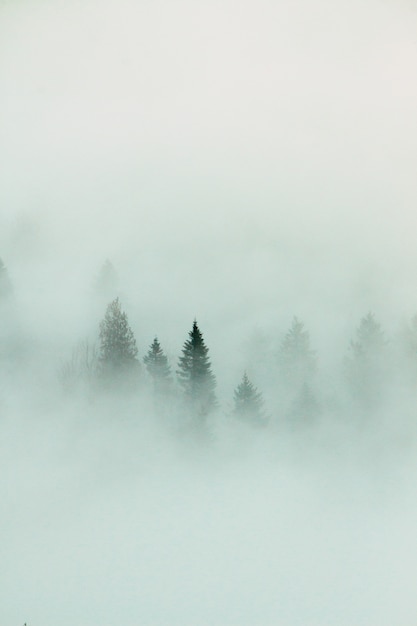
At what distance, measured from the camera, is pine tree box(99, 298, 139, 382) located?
5441cm

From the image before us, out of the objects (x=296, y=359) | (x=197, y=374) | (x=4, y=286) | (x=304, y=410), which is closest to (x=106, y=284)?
(x=4, y=286)

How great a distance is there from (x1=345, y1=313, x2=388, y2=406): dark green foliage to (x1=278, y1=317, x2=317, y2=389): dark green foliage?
3.64 metres

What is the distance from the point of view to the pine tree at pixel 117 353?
178 feet

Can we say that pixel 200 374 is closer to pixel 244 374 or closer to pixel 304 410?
pixel 244 374

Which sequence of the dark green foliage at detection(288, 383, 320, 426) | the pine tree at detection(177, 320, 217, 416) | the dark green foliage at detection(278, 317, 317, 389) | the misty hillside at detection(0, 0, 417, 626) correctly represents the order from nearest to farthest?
the misty hillside at detection(0, 0, 417, 626), the pine tree at detection(177, 320, 217, 416), the dark green foliage at detection(288, 383, 320, 426), the dark green foliage at detection(278, 317, 317, 389)

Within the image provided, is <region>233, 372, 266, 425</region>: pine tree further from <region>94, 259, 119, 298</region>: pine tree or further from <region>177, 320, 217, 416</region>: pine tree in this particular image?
<region>94, 259, 119, 298</region>: pine tree

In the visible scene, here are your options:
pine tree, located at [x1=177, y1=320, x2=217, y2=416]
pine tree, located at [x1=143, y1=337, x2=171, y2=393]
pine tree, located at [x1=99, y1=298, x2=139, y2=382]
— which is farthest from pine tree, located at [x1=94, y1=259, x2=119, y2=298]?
pine tree, located at [x1=177, y1=320, x2=217, y2=416]

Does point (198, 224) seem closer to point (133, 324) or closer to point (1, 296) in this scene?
point (133, 324)

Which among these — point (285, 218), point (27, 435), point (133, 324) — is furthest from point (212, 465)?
point (285, 218)

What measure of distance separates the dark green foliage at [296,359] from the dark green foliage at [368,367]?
364 centimetres

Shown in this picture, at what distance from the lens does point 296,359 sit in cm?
6172

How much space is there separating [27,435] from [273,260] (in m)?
54.9

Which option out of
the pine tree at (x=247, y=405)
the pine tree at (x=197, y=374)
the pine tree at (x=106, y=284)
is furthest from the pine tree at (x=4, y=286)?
the pine tree at (x=247, y=405)

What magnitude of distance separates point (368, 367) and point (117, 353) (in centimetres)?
2303
